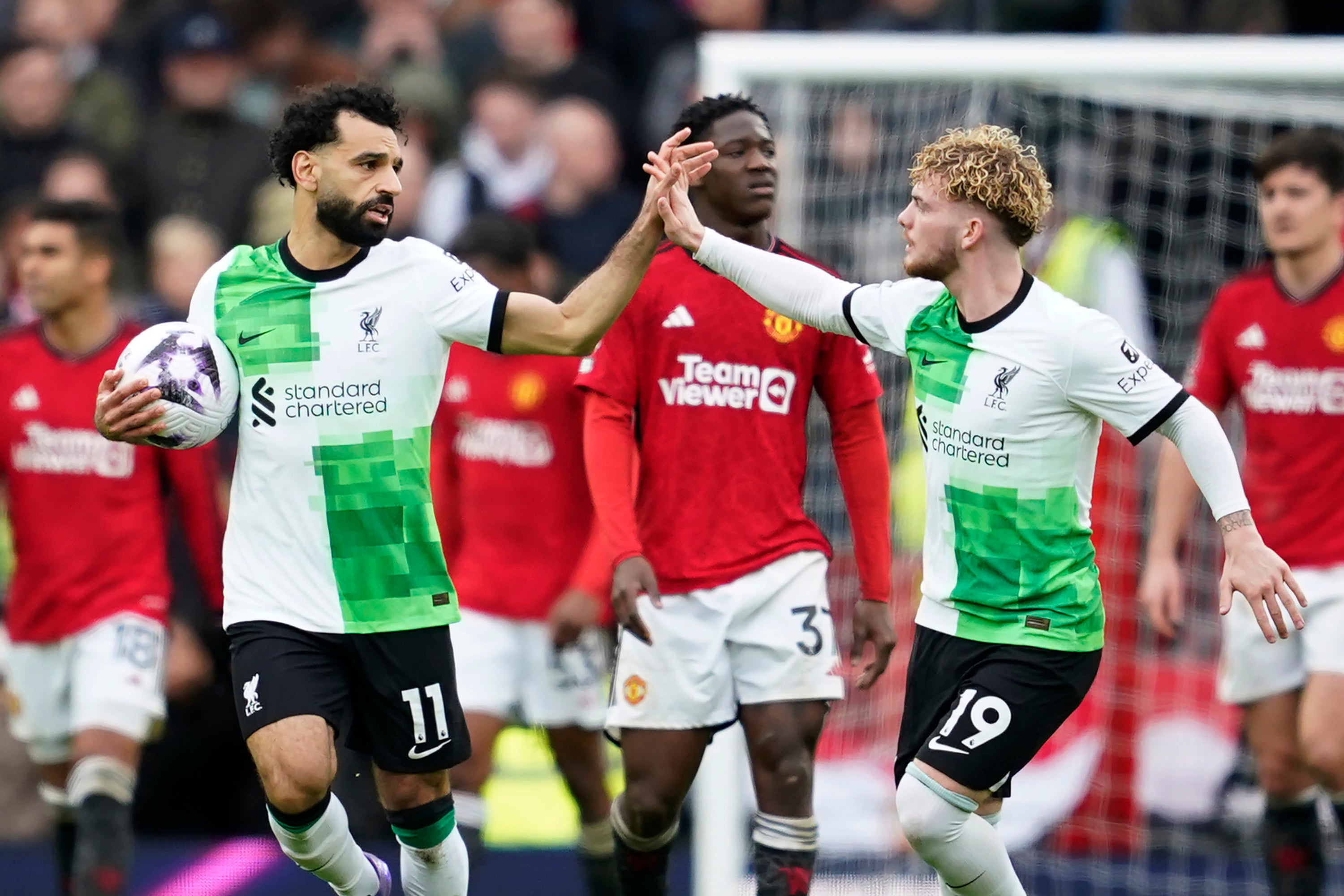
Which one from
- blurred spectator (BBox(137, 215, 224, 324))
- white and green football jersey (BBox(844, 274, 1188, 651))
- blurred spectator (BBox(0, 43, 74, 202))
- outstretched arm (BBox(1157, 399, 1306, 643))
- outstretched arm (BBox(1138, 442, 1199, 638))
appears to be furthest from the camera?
blurred spectator (BBox(0, 43, 74, 202))

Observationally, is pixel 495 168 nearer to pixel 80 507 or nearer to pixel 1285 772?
pixel 80 507

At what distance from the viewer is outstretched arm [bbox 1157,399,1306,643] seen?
5020 mm

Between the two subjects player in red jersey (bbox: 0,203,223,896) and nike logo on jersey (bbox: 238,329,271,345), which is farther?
player in red jersey (bbox: 0,203,223,896)

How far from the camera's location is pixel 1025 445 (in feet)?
17.4

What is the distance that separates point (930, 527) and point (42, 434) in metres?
3.66

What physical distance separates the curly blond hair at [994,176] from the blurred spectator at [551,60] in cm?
587

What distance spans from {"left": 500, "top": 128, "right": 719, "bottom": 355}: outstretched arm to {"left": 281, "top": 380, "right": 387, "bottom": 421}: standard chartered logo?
0.45 m

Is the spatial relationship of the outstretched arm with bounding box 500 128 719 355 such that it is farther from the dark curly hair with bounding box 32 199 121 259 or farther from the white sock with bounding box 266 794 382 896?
the dark curly hair with bounding box 32 199 121 259

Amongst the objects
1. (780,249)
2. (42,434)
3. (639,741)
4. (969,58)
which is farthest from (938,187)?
(42,434)

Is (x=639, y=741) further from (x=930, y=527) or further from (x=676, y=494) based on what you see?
(x=930, y=527)

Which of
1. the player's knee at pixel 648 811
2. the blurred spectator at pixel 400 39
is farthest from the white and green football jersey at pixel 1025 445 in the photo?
the blurred spectator at pixel 400 39

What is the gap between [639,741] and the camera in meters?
5.98

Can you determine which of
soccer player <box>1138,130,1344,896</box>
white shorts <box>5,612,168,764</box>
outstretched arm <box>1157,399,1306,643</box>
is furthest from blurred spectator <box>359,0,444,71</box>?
outstretched arm <box>1157,399,1306,643</box>

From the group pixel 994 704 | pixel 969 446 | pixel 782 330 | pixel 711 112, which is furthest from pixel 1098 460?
pixel 994 704
